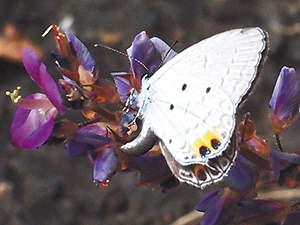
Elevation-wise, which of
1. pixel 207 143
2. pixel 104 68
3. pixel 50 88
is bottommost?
pixel 104 68

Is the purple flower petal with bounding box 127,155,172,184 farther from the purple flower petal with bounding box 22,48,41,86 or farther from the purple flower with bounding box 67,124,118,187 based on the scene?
the purple flower petal with bounding box 22,48,41,86

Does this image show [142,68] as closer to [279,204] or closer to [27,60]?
[27,60]

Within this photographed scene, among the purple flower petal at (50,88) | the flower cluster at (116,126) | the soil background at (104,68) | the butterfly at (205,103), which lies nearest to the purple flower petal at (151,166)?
the flower cluster at (116,126)

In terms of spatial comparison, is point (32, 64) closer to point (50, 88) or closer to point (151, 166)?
point (50, 88)

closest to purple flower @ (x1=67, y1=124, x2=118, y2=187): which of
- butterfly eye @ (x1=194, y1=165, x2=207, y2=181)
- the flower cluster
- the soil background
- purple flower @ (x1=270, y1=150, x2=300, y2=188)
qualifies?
the flower cluster

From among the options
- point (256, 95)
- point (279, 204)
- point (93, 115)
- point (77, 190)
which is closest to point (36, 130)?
point (93, 115)

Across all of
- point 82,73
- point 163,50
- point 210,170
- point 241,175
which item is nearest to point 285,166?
point 241,175
